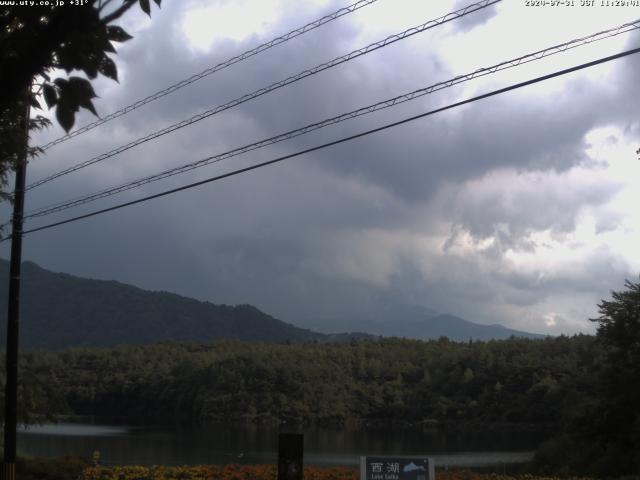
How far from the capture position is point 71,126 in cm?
424

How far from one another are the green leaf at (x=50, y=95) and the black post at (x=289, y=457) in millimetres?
7777

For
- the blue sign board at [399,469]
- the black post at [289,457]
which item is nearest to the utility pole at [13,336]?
the black post at [289,457]

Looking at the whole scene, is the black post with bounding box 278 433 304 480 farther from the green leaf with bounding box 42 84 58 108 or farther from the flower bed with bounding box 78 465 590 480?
the green leaf with bounding box 42 84 58 108

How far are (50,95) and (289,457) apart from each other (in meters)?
7.90

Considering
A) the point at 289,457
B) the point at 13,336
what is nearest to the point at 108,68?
the point at 289,457

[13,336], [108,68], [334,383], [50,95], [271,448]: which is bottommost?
[271,448]

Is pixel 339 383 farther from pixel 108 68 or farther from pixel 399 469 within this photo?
pixel 108 68

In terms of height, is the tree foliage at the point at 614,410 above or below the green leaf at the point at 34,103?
below

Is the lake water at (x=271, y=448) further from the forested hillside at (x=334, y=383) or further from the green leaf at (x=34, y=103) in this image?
the green leaf at (x=34, y=103)

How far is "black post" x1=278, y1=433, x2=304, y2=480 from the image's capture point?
1109 cm

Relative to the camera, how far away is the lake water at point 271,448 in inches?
1478

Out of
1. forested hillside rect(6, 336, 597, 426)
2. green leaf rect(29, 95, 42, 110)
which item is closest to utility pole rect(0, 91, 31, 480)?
green leaf rect(29, 95, 42, 110)

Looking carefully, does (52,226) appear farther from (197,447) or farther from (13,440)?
(197,447)

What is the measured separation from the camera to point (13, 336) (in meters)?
18.1
